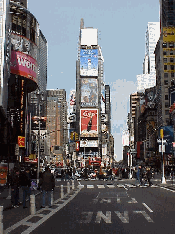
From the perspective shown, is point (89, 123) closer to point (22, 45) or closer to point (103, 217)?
point (22, 45)

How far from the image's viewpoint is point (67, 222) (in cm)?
1459

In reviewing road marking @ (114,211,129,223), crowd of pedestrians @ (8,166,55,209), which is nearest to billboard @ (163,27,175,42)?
crowd of pedestrians @ (8,166,55,209)

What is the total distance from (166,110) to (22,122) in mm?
70894

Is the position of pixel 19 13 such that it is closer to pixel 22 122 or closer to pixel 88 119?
pixel 22 122

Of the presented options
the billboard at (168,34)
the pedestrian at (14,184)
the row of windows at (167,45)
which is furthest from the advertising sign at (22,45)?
the billboard at (168,34)

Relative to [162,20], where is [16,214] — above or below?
below

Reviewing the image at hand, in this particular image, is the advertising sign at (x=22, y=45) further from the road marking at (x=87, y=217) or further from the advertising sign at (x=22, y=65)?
the road marking at (x=87, y=217)

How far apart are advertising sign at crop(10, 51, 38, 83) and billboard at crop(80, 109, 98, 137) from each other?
385ft

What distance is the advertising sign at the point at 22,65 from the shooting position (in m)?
72.2

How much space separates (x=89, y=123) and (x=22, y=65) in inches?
4846

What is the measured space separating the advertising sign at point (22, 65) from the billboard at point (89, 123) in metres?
117

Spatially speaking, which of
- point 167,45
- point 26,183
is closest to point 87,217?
point 26,183

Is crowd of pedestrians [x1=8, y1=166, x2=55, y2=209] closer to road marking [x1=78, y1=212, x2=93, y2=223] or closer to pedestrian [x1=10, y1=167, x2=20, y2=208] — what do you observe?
pedestrian [x1=10, y1=167, x2=20, y2=208]

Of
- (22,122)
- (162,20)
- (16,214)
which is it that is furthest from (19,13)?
(162,20)
